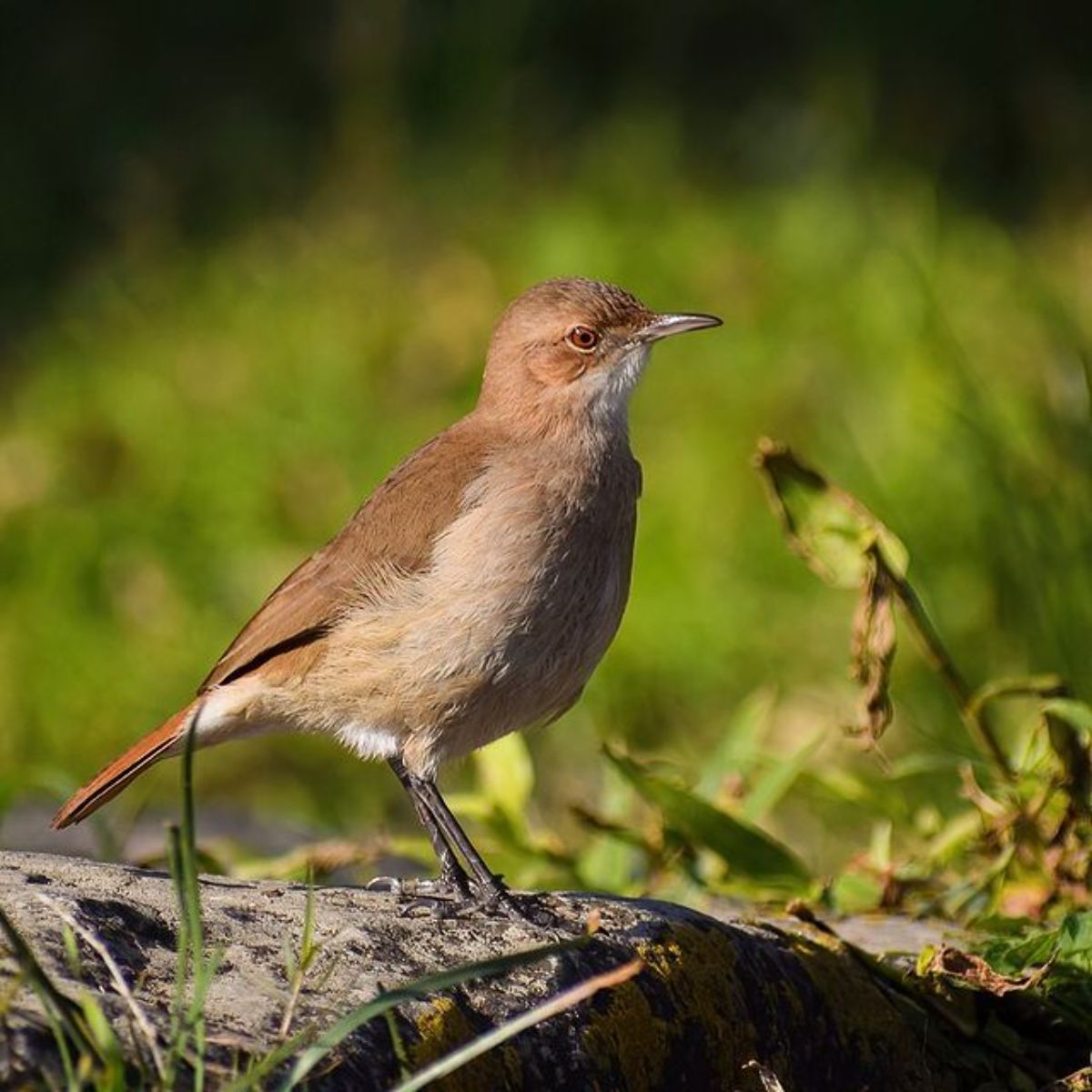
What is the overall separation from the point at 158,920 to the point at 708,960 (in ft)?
2.89

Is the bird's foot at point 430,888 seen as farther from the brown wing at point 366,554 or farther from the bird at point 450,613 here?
the brown wing at point 366,554

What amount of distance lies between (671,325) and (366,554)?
99cm

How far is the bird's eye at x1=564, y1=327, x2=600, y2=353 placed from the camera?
203 inches

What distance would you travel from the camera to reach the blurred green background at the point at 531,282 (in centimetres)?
689

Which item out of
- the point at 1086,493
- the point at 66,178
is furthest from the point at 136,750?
the point at 66,178

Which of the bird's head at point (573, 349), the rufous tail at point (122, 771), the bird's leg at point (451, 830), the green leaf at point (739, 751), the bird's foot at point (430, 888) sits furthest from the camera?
the bird's head at point (573, 349)

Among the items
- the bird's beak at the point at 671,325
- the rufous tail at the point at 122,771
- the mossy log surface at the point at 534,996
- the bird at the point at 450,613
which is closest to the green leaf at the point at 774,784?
the bird at the point at 450,613

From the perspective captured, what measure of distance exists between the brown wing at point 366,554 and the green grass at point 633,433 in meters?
1.20

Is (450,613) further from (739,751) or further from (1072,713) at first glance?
(1072,713)

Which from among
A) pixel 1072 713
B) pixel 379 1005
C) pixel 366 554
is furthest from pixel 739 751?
pixel 379 1005

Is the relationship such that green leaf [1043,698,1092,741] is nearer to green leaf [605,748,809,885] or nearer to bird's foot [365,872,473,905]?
green leaf [605,748,809,885]

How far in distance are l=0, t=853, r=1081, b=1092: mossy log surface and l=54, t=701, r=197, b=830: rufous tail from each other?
39.7 inches

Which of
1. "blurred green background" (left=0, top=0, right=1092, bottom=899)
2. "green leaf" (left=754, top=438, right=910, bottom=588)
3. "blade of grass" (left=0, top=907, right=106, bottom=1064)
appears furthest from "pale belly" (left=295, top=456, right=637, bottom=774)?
"blade of grass" (left=0, top=907, right=106, bottom=1064)

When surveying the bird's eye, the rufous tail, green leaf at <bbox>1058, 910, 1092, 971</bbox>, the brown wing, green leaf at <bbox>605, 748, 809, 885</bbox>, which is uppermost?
the bird's eye
